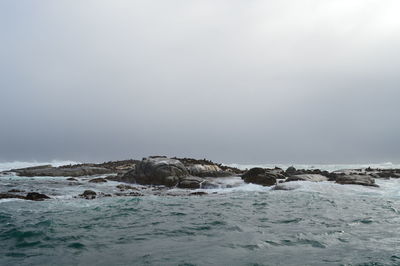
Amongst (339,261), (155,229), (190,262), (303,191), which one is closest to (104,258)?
(190,262)

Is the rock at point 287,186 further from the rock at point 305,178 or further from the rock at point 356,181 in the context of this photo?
the rock at point 356,181

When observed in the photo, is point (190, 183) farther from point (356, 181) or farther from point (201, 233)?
point (201, 233)

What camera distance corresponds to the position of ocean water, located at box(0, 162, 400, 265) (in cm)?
842

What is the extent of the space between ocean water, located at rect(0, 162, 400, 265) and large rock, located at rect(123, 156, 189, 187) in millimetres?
13546

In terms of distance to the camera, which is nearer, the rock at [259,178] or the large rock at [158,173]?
the rock at [259,178]

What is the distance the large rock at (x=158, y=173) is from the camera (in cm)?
3294

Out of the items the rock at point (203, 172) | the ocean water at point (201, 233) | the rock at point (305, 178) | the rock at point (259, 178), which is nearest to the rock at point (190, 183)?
the rock at point (203, 172)

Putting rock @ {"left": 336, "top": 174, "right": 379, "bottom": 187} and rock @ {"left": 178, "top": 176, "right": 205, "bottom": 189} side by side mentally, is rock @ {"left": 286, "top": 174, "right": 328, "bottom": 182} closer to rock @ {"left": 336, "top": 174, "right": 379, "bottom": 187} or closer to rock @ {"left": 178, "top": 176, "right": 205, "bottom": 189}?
rock @ {"left": 336, "top": 174, "right": 379, "bottom": 187}

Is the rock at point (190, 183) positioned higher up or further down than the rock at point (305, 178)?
further down

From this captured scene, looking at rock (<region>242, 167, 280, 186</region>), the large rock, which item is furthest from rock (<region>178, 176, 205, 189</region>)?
rock (<region>242, 167, 280, 186</region>)

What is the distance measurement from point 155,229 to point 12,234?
5144 mm

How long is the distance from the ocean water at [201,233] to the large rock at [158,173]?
1355 cm

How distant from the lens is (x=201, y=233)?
1148cm

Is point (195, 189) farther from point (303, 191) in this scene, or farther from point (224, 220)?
point (224, 220)
